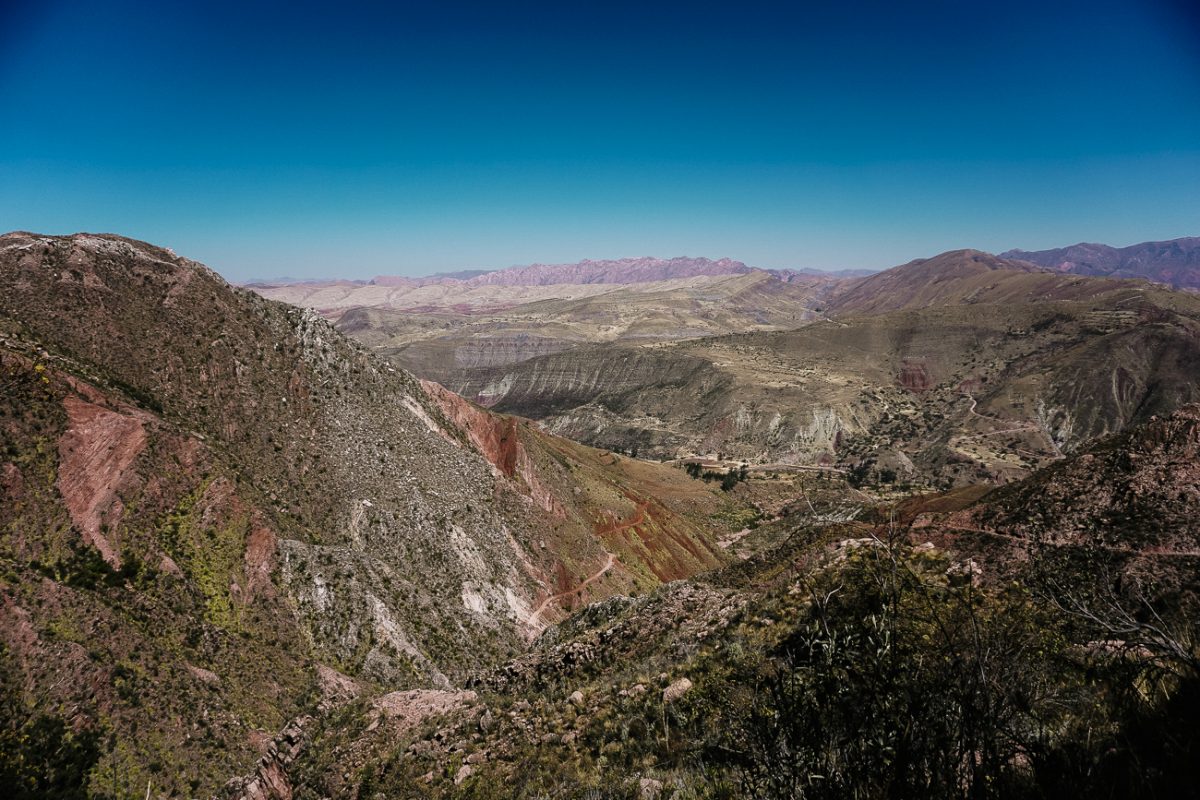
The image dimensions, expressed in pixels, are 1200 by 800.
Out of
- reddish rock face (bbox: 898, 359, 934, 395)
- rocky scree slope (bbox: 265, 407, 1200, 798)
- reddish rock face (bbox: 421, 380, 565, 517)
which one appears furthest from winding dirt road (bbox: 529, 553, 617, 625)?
reddish rock face (bbox: 898, 359, 934, 395)

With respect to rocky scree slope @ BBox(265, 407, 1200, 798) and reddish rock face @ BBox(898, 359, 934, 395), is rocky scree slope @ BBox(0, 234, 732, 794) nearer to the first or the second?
rocky scree slope @ BBox(265, 407, 1200, 798)

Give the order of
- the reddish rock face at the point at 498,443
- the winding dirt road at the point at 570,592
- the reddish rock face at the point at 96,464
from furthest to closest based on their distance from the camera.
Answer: the reddish rock face at the point at 498,443 → the winding dirt road at the point at 570,592 → the reddish rock face at the point at 96,464

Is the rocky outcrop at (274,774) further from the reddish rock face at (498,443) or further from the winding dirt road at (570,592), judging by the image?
the reddish rock face at (498,443)

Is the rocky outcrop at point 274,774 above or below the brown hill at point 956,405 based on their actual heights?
above

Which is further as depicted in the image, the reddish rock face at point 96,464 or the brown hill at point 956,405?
the brown hill at point 956,405

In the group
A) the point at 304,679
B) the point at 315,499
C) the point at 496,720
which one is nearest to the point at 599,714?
the point at 496,720

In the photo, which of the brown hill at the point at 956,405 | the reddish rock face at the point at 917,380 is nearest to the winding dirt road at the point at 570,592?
the brown hill at the point at 956,405
